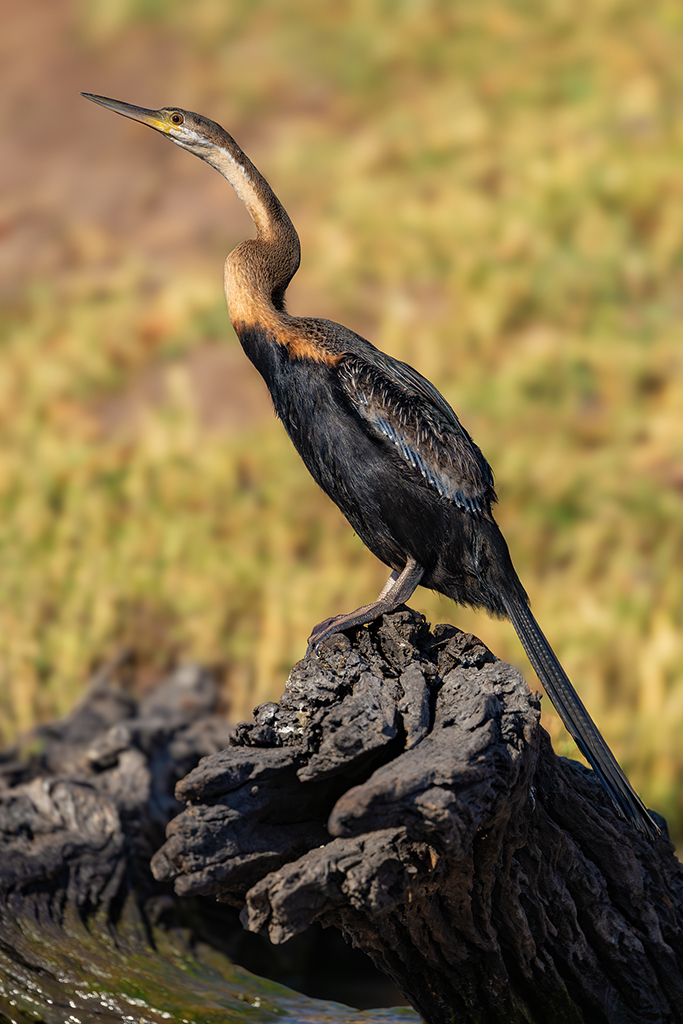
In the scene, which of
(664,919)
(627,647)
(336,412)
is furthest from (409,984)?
(627,647)

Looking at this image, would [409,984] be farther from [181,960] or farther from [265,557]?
[265,557]

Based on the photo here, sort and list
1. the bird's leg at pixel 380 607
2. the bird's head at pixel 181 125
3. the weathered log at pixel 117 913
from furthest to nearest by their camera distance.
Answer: the bird's head at pixel 181 125 → the weathered log at pixel 117 913 → the bird's leg at pixel 380 607

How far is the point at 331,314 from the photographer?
9.09 m

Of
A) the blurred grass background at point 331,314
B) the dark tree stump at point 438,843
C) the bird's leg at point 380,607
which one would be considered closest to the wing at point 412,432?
the bird's leg at point 380,607

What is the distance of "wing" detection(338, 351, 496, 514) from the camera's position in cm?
334

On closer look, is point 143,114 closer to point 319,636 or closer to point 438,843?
point 319,636

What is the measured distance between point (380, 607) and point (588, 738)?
736 mm

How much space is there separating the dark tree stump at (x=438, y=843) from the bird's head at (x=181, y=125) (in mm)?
1884

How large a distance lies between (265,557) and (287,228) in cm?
403

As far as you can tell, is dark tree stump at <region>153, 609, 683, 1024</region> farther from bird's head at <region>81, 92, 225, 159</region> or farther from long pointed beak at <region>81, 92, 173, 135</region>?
long pointed beak at <region>81, 92, 173, 135</region>

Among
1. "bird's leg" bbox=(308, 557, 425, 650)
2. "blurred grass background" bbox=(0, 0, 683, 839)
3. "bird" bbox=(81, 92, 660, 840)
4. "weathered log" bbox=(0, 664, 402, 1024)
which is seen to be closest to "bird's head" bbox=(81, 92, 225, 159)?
"bird" bbox=(81, 92, 660, 840)

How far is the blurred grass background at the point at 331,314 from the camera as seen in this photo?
22.8ft

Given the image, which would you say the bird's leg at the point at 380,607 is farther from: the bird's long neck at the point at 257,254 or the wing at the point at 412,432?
the bird's long neck at the point at 257,254

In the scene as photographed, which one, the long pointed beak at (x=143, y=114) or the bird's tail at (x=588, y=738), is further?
the long pointed beak at (x=143, y=114)
